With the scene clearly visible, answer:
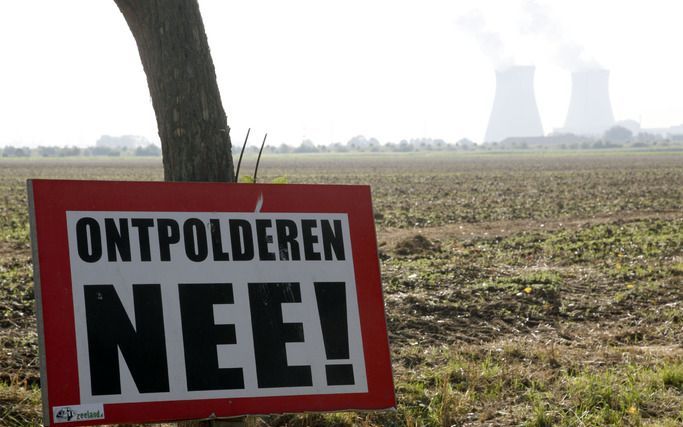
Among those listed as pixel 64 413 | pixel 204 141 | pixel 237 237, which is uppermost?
pixel 204 141

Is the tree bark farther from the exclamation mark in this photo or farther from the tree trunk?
the exclamation mark

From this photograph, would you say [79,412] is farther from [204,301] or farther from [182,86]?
[182,86]

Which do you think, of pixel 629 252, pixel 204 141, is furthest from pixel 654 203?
pixel 204 141

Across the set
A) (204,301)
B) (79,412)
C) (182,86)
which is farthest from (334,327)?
(182,86)

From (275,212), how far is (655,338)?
490 cm

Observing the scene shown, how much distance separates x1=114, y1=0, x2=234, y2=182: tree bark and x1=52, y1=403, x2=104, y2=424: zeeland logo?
117 centimetres

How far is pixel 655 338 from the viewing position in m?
7.12

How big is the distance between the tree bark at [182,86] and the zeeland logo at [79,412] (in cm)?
117

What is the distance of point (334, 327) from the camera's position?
3.32 meters

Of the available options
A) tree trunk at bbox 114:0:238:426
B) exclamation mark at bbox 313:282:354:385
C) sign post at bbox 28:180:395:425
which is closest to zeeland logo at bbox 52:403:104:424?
sign post at bbox 28:180:395:425

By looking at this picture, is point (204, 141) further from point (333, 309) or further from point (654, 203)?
point (654, 203)

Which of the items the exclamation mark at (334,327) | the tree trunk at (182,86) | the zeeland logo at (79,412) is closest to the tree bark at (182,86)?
the tree trunk at (182,86)

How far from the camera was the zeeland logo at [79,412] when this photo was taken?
9.53ft

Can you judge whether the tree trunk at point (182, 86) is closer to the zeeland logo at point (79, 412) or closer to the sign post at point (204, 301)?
the sign post at point (204, 301)
